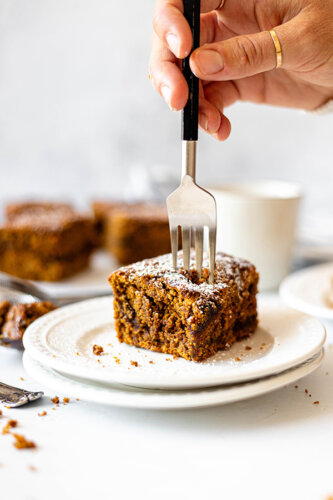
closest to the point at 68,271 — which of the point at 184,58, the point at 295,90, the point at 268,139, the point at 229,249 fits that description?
the point at 229,249

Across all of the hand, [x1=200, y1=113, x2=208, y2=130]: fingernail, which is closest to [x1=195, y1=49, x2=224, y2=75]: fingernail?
the hand


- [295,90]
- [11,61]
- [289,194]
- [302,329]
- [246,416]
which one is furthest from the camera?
[11,61]

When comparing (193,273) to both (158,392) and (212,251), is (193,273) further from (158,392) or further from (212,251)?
(158,392)

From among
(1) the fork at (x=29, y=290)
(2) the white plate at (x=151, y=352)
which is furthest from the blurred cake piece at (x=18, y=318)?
(1) the fork at (x=29, y=290)

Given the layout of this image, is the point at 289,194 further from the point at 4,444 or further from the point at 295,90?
the point at 4,444

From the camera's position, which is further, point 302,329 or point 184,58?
point 302,329

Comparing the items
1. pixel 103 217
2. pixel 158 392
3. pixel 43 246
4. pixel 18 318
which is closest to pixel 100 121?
pixel 103 217

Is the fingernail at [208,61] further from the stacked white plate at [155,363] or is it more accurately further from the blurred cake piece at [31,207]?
the blurred cake piece at [31,207]
